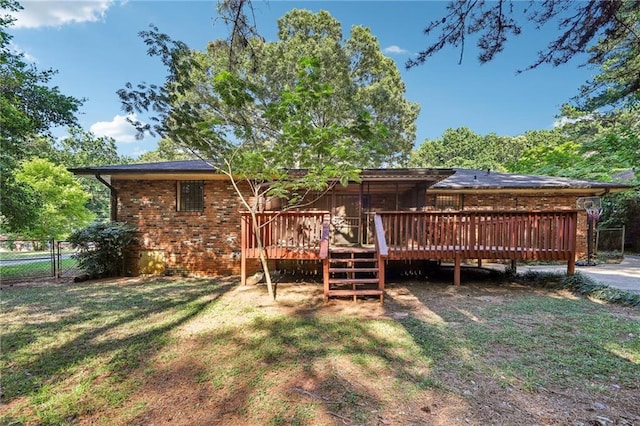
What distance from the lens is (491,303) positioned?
5355mm

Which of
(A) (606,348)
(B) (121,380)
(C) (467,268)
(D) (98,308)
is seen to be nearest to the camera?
(B) (121,380)

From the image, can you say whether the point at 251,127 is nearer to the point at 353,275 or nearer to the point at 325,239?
the point at 325,239

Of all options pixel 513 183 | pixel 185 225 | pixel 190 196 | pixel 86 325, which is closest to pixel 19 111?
pixel 190 196

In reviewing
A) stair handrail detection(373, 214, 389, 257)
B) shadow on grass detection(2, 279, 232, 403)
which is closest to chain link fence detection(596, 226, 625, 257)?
stair handrail detection(373, 214, 389, 257)

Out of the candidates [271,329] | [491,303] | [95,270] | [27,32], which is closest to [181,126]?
[271,329]

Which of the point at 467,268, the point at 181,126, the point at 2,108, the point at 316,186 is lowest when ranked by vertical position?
the point at 467,268

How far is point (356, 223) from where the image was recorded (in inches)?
376

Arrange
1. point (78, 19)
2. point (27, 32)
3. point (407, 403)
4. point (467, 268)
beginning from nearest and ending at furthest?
1. point (407, 403)
2. point (78, 19)
3. point (27, 32)
4. point (467, 268)

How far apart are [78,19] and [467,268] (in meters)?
12.1

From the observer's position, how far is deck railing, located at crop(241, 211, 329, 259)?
6.56 metres

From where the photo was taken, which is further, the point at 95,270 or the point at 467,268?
the point at 467,268

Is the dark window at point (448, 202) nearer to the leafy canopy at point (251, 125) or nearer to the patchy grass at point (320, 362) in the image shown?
the patchy grass at point (320, 362)

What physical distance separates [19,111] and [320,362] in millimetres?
9933

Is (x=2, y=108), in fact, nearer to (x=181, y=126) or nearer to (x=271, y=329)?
(x=181, y=126)
